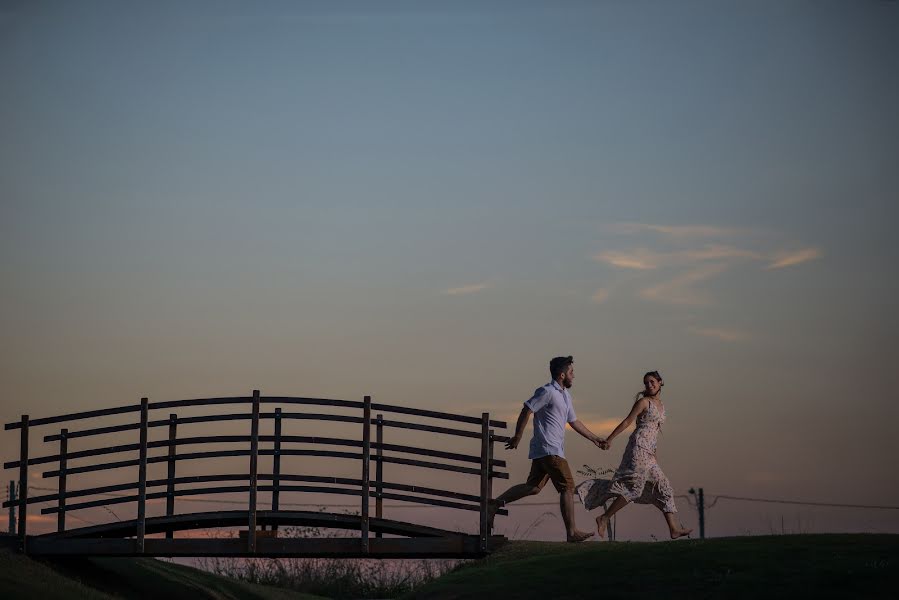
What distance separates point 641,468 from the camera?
57.1 ft

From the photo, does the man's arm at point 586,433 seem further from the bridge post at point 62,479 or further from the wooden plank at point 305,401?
the bridge post at point 62,479

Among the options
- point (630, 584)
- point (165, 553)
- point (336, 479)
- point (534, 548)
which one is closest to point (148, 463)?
point (165, 553)

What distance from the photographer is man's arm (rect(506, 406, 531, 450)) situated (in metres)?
16.9

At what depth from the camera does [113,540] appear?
1892 centimetres

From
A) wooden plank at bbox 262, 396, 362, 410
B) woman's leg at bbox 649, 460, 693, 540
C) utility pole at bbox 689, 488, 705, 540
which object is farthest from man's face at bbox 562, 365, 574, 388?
utility pole at bbox 689, 488, 705, 540

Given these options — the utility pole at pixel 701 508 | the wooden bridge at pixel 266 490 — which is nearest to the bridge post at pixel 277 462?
the wooden bridge at pixel 266 490

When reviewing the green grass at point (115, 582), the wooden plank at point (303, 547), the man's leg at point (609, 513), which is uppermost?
the man's leg at point (609, 513)

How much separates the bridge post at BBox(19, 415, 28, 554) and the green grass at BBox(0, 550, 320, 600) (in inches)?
12.6

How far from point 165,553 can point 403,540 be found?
145 inches

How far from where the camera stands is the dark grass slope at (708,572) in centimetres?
1403

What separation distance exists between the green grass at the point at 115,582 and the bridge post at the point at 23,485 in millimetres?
321

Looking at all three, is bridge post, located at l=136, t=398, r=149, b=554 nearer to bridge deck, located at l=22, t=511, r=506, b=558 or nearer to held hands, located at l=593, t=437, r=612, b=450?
bridge deck, located at l=22, t=511, r=506, b=558

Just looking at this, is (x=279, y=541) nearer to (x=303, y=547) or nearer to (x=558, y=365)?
(x=303, y=547)

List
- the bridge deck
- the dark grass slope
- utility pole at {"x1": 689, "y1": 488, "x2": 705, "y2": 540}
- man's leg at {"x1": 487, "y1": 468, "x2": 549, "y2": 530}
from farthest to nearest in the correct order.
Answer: utility pole at {"x1": 689, "y1": 488, "x2": 705, "y2": 540} < the bridge deck < man's leg at {"x1": 487, "y1": 468, "x2": 549, "y2": 530} < the dark grass slope
